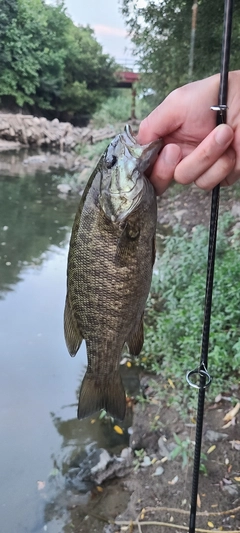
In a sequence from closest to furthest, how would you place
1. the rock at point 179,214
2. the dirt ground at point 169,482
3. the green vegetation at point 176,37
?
the dirt ground at point 169,482, the green vegetation at point 176,37, the rock at point 179,214

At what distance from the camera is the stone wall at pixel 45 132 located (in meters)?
13.4

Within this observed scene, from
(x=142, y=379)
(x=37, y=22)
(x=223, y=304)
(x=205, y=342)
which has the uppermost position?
(x=37, y=22)

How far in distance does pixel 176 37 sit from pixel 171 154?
16.4 feet

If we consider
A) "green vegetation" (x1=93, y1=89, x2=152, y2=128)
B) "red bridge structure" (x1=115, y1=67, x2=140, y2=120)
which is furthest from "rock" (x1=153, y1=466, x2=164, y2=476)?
"green vegetation" (x1=93, y1=89, x2=152, y2=128)

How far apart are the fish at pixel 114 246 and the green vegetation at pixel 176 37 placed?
3.82m

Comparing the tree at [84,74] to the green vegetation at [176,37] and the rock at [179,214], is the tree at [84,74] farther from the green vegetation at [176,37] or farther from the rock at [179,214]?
the rock at [179,214]

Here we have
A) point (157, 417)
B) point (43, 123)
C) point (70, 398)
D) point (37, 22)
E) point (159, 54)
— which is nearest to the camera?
point (157, 417)

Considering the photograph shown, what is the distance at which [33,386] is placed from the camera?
3.02m

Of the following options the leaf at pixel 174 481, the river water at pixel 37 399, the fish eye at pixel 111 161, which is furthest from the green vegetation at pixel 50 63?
the fish eye at pixel 111 161

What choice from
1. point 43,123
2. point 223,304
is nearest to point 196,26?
point 223,304

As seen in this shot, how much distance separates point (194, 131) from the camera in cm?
105

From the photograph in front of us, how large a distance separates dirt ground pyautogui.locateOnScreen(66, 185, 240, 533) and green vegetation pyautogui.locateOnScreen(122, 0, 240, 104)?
332cm

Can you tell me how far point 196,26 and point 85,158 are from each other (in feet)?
23.6

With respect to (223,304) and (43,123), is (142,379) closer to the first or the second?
(223,304)
